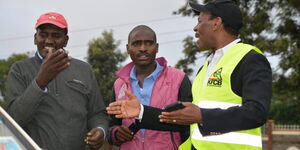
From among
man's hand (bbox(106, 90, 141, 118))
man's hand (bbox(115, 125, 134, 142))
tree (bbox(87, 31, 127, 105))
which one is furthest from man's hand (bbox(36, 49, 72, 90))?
tree (bbox(87, 31, 127, 105))

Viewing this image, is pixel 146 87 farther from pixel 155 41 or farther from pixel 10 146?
pixel 10 146

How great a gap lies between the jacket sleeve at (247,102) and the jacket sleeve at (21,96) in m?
1.17

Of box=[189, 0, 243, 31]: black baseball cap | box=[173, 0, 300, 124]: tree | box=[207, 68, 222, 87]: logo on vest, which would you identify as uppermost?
box=[189, 0, 243, 31]: black baseball cap

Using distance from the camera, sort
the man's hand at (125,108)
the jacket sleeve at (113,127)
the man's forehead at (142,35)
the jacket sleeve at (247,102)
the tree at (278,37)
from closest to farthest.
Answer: the jacket sleeve at (247,102) < the man's hand at (125,108) < the jacket sleeve at (113,127) < the man's forehead at (142,35) < the tree at (278,37)

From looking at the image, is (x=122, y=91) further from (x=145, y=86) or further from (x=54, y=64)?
(x=54, y=64)

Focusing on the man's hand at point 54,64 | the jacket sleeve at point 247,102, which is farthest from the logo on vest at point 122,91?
the jacket sleeve at point 247,102

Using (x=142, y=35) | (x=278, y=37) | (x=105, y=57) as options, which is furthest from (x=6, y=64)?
(x=142, y=35)

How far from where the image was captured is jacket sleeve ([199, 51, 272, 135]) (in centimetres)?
277

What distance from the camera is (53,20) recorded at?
3867 mm

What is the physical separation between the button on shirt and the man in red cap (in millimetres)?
300

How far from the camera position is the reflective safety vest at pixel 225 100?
294 centimetres

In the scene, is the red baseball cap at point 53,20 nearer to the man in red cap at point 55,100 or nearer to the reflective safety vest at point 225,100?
the man in red cap at point 55,100

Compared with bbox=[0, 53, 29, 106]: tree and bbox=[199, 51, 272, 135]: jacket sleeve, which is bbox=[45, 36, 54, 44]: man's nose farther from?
bbox=[0, 53, 29, 106]: tree

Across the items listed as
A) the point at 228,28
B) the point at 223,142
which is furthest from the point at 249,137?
the point at 228,28
